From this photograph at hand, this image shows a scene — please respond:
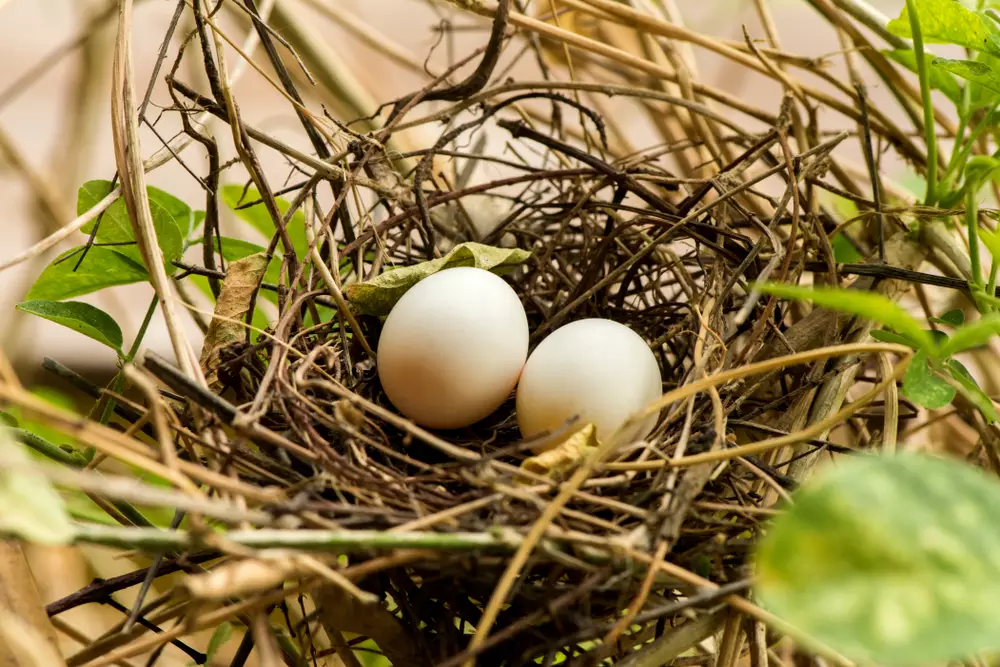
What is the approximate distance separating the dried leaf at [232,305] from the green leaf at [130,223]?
0.05m

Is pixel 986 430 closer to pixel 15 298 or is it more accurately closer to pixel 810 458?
pixel 810 458

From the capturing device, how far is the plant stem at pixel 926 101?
0.60 m

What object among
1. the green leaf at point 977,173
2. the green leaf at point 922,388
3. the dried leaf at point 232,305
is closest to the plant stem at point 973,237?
the green leaf at point 977,173

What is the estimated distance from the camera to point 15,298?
37.4 inches

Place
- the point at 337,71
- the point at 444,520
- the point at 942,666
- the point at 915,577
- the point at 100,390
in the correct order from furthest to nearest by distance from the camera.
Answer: the point at 337,71
the point at 942,666
the point at 100,390
the point at 444,520
the point at 915,577

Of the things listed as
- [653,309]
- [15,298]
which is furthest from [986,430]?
[15,298]

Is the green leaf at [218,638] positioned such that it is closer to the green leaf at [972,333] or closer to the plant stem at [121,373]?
the plant stem at [121,373]

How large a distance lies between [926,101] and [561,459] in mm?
420

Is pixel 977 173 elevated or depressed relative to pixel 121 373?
elevated

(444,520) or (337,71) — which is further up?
(337,71)

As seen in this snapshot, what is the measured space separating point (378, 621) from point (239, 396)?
22cm

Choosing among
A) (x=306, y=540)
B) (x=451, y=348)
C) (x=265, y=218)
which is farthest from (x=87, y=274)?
(x=306, y=540)

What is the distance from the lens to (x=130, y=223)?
2.02 feet

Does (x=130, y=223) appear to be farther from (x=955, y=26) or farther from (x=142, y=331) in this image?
(x=955, y=26)
